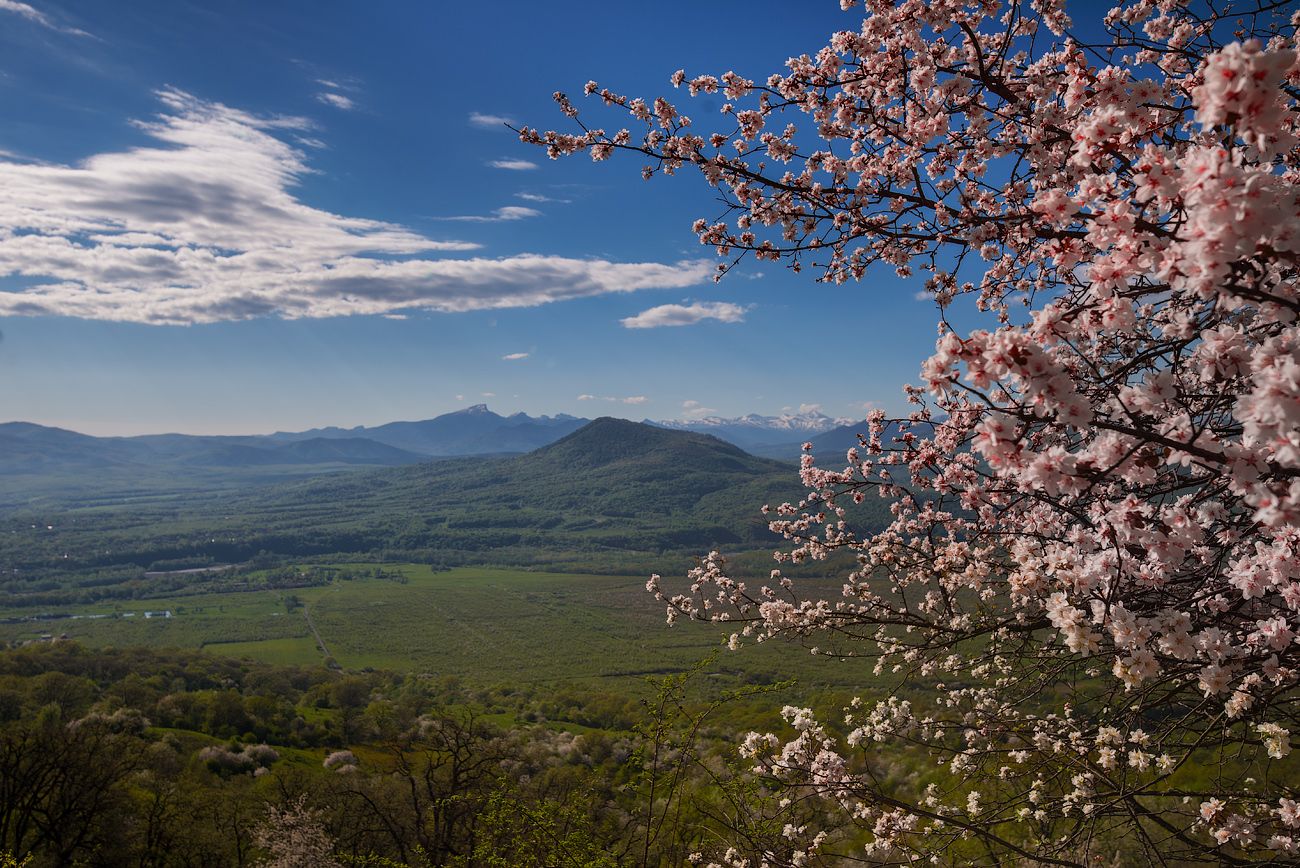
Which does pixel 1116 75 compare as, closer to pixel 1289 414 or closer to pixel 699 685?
pixel 1289 414

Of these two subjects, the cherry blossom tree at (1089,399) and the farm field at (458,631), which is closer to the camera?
the cherry blossom tree at (1089,399)

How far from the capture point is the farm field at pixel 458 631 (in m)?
99.9

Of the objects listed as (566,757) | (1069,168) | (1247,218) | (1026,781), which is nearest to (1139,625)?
(1247,218)

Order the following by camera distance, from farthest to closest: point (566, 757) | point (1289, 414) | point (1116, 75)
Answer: point (566, 757)
point (1116, 75)
point (1289, 414)

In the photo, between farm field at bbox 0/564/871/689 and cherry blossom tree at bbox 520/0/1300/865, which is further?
farm field at bbox 0/564/871/689

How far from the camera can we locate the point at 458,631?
12456 cm

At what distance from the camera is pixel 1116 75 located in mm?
4031

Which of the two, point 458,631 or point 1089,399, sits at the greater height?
point 1089,399

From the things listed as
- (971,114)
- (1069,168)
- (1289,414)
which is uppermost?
(971,114)

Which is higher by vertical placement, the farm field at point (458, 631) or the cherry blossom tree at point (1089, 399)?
the cherry blossom tree at point (1089, 399)

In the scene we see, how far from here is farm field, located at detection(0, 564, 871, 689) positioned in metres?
99.9

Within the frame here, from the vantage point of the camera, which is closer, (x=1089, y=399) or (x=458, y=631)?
(x=1089, y=399)

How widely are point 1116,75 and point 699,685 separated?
88.8m

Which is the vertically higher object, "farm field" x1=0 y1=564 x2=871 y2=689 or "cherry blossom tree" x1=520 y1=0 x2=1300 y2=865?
"cherry blossom tree" x1=520 y1=0 x2=1300 y2=865
